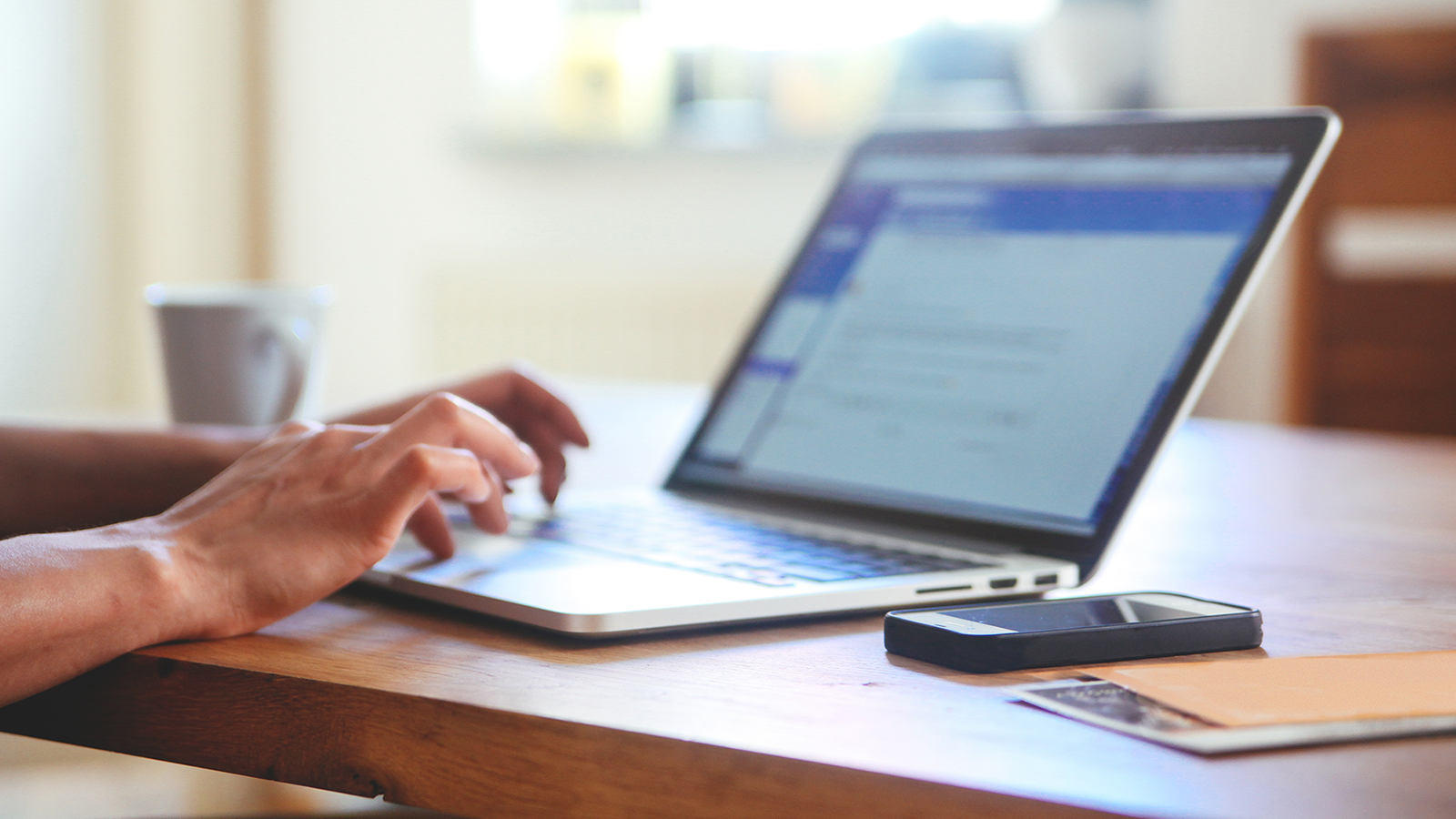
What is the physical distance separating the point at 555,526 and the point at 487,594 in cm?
18

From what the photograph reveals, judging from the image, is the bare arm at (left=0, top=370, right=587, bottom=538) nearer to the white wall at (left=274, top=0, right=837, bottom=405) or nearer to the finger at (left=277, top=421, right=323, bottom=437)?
the finger at (left=277, top=421, right=323, bottom=437)

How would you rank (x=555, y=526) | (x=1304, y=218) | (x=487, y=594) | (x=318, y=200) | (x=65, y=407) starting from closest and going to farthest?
(x=487, y=594) → (x=555, y=526) → (x=1304, y=218) → (x=65, y=407) → (x=318, y=200)

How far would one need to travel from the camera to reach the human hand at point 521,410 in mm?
803

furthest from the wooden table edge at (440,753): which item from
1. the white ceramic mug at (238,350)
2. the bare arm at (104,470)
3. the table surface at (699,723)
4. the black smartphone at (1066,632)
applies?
the white ceramic mug at (238,350)

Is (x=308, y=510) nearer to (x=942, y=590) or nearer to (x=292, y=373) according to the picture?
(x=942, y=590)

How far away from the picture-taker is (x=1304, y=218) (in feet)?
7.36

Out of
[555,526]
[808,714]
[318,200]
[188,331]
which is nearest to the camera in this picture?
[808,714]

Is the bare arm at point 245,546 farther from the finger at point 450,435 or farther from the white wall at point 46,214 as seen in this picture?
the white wall at point 46,214

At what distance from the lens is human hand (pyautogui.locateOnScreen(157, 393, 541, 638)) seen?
50 cm

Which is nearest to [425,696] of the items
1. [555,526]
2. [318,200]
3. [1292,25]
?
[555,526]

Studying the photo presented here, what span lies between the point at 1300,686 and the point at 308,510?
351mm

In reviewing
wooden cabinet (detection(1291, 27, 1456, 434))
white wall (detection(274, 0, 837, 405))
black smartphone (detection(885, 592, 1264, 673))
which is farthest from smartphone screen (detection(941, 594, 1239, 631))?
white wall (detection(274, 0, 837, 405))

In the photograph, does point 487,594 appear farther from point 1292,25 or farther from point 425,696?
point 1292,25

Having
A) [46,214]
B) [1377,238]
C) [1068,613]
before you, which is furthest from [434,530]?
[46,214]
